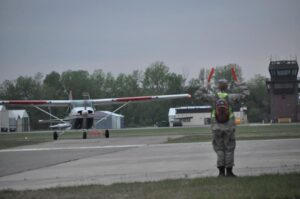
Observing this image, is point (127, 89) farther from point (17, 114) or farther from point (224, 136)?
point (224, 136)

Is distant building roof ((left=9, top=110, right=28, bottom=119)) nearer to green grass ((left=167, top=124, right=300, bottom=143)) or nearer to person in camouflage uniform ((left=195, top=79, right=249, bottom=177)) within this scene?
green grass ((left=167, top=124, right=300, bottom=143))

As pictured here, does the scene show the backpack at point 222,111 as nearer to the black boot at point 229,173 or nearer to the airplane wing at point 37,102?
the black boot at point 229,173

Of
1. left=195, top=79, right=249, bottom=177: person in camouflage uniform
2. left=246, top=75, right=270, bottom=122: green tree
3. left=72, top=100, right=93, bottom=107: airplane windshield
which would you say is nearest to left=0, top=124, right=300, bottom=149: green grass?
left=72, top=100, right=93, bottom=107: airplane windshield

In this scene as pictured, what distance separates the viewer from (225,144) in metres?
10.7

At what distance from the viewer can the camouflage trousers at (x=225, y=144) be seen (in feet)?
34.9

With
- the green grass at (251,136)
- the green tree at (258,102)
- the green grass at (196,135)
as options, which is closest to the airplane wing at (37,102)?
the green grass at (196,135)

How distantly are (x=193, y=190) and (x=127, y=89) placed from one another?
416 ft

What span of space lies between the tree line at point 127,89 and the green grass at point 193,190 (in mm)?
86621

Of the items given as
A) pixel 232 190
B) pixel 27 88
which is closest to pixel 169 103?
pixel 27 88

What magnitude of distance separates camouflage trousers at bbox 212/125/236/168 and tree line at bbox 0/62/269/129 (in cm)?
8615

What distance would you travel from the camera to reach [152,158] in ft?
53.7

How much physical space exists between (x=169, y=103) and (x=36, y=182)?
109501mm

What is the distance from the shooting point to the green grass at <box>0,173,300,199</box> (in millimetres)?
8258

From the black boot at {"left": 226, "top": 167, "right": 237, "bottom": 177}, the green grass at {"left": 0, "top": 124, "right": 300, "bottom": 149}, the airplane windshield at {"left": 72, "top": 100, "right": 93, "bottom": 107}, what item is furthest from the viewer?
the airplane windshield at {"left": 72, "top": 100, "right": 93, "bottom": 107}
